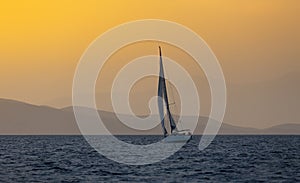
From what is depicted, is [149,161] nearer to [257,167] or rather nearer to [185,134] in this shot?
[257,167]

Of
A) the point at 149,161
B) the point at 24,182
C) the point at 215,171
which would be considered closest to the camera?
the point at 24,182

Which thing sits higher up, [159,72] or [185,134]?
[159,72]

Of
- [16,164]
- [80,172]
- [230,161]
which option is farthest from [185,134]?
[80,172]

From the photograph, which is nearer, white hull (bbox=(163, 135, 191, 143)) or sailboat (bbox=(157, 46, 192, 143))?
sailboat (bbox=(157, 46, 192, 143))

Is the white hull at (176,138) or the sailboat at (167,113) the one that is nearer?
the sailboat at (167,113)

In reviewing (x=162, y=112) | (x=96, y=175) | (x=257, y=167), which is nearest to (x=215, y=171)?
(x=257, y=167)

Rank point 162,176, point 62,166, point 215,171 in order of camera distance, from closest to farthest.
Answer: point 162,176 < point 215,171 < point 62,166

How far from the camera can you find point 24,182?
73.5 meters

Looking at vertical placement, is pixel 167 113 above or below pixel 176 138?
above

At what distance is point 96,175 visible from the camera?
8112 cm

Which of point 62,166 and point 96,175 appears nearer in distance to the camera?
point 96,175

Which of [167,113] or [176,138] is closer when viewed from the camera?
[167,113]

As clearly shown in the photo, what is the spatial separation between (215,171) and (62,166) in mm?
19625

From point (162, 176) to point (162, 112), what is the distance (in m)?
69.4
